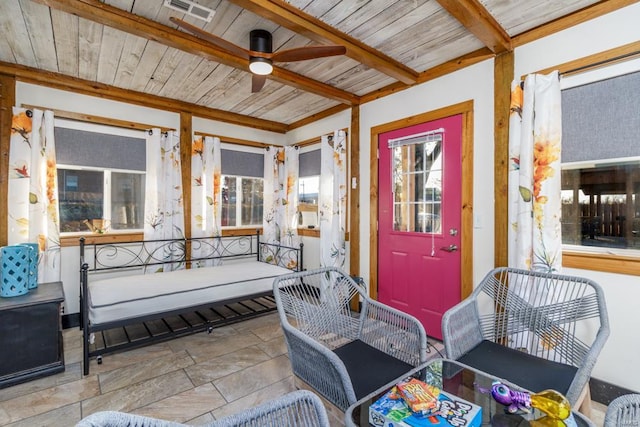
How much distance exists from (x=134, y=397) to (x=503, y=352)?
237 centimetres

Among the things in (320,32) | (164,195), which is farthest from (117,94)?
(320,32)

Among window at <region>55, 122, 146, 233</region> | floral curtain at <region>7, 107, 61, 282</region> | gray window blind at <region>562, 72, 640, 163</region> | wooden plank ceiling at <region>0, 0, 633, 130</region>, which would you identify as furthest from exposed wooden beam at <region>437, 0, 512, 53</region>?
floral curtain at <region>7, 107, 61, 282</region>

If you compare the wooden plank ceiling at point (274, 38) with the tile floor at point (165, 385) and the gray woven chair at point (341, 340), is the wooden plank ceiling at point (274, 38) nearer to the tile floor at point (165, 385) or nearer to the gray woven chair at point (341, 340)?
the gray woven chair at point (341, 340)

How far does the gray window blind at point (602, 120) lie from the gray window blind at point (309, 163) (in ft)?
9.49

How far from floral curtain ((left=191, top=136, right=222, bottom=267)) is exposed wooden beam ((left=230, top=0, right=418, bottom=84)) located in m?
2.39

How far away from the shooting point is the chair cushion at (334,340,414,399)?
1487 mm

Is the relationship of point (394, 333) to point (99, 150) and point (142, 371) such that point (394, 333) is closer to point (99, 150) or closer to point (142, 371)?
point (142, 371)

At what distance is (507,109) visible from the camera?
7.90 ft

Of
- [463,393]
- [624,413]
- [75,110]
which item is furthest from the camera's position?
[75,110]

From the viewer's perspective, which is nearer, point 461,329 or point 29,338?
point 461,329

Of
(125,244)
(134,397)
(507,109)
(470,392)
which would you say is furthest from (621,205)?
(125,244)

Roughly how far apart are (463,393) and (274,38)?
266cm

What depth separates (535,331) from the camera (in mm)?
1929

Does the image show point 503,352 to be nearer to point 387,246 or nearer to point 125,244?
point 387,246
